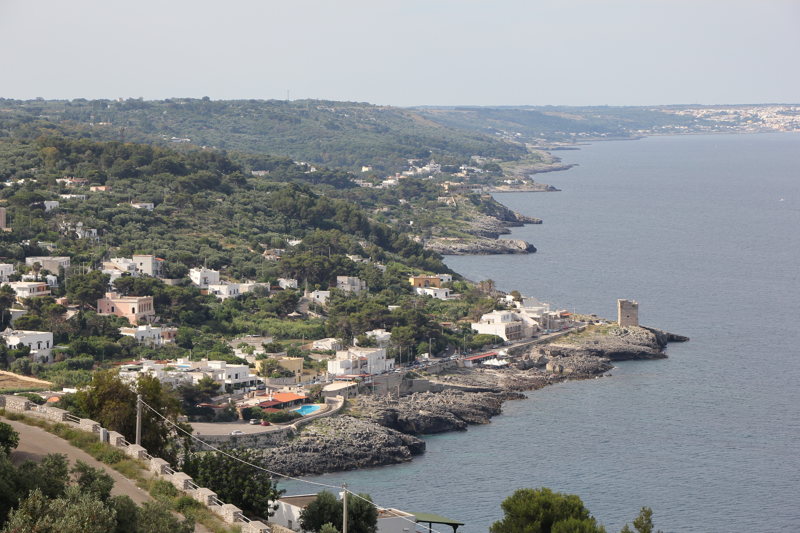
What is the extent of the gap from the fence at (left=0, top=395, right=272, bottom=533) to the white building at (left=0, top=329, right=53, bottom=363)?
783 inches

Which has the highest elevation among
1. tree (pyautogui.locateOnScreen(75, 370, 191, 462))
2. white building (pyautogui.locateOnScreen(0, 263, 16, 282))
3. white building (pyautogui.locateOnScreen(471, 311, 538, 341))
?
tree (pyautogui.locateOnScreen(75, 370, 191, 462))

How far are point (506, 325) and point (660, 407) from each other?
9965mm

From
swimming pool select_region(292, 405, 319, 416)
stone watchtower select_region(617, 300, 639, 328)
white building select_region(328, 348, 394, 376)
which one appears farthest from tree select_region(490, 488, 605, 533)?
stone watchtower select_region(617, 300, 639, 328)

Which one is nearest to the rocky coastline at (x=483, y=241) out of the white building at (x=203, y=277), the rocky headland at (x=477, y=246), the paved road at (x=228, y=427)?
the rocky headland at (x=477, y=246)

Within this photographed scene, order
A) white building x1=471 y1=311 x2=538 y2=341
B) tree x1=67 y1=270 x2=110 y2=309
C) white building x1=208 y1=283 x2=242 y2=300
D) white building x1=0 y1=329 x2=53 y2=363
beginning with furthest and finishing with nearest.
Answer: white building x1=208 y1=283 x2=242 y2=300, white building x1=471 y1=311 x2=538 y2=341, tree x1=67 y1=270 x2=110 y2=309, white building x1=0 y1=329 x2=53 y2=363

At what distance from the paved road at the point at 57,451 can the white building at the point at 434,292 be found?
38.4 meters

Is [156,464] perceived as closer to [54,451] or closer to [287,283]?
[54,451]

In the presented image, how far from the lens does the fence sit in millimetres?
15734

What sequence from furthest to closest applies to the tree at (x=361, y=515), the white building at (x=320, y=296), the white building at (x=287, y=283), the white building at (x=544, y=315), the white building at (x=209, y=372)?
the white building at (x=287, y=283) < the white building at (x=544, y=315) < the white building at (x=320, y=296) < the white building at (x=209, y=372) < the tree at (x=361, y=515)

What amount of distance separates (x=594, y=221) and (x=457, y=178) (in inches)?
1286

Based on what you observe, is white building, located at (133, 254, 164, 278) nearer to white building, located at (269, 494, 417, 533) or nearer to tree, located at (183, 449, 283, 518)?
tree, located at (183, 449, 283, 518)

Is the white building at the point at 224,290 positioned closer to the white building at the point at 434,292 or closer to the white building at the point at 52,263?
the white building at the point at 52,263

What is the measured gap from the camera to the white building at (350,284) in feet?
178

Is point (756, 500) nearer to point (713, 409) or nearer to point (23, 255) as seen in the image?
point (713, 409)
